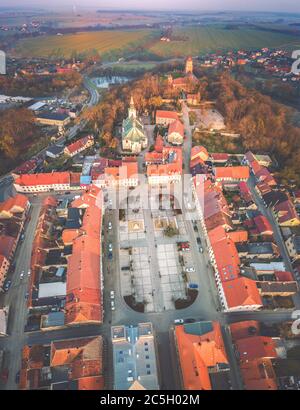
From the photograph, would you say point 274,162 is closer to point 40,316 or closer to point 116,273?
point 116,273

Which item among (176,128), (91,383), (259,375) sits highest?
(176,128)

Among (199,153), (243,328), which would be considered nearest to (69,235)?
(243,328)

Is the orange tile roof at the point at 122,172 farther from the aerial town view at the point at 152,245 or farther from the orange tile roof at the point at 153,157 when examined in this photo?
the orange tile roof at the point at 153,157

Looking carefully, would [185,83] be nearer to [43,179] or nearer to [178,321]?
[43,179]

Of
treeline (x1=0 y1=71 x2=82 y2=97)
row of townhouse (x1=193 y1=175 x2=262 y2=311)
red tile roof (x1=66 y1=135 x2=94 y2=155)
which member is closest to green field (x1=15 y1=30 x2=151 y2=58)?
treeline (x1=0 y1=71 x2=82 y2=97)

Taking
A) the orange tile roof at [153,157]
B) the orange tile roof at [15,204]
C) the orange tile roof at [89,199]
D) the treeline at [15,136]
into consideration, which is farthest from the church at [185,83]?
the orange tile roof at [15,204]

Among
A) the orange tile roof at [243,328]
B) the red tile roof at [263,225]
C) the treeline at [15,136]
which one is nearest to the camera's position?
the orange tile roof at [243,328]
